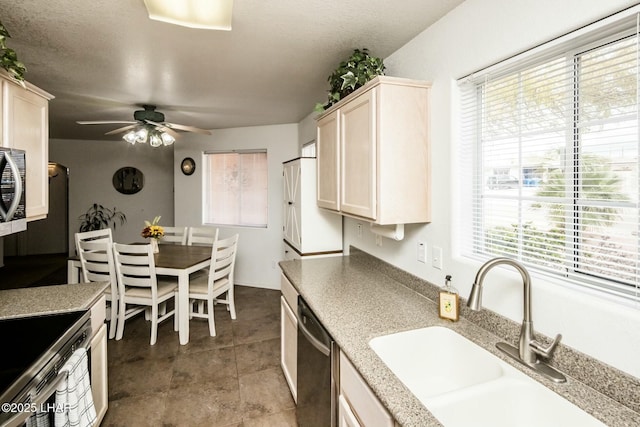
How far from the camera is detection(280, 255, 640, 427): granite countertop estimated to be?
877mm

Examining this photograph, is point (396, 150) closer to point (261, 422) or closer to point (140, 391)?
point (261, 422)

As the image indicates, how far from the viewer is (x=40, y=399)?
43.3 inches

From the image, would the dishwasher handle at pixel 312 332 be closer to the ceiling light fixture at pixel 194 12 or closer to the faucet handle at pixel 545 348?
the faucet handle at pixel 545 348

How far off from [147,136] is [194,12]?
2.24m

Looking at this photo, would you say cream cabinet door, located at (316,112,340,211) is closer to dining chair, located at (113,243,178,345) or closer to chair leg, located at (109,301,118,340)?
dining chair, located at (113,243,178,345)

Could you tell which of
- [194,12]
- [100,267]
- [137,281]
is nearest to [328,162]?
[194,12]

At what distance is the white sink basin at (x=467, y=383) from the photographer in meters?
0.95

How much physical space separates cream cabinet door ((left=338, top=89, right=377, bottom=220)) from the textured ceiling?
1.38 ft

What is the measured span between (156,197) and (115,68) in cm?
417

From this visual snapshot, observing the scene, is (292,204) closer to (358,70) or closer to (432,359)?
(358,70)

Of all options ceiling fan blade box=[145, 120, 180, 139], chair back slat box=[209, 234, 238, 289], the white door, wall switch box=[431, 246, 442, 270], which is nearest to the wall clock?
ceiling fan blade box=[145, 120, 180, 139]

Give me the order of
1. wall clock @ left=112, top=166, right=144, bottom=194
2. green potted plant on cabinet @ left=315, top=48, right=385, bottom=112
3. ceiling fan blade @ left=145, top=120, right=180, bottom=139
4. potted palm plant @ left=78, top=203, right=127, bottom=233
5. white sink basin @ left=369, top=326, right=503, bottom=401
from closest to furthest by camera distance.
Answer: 1. white sink basin @ left=369, top=326, right=503, bottom=401
2. green potted plant on cabinet @ left=315, top=48, right=385, bottom=112
3. ceiling fan blade @ left=145, top=120, right=180, bottom=139
4. potted palm plant @ left=78, top=203, right=127, bottom=233
5. wall clock @ left=112, top=166, right=144, bottom=194

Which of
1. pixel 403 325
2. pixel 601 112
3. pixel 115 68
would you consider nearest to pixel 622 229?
pixel 601 112

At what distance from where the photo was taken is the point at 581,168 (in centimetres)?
110
